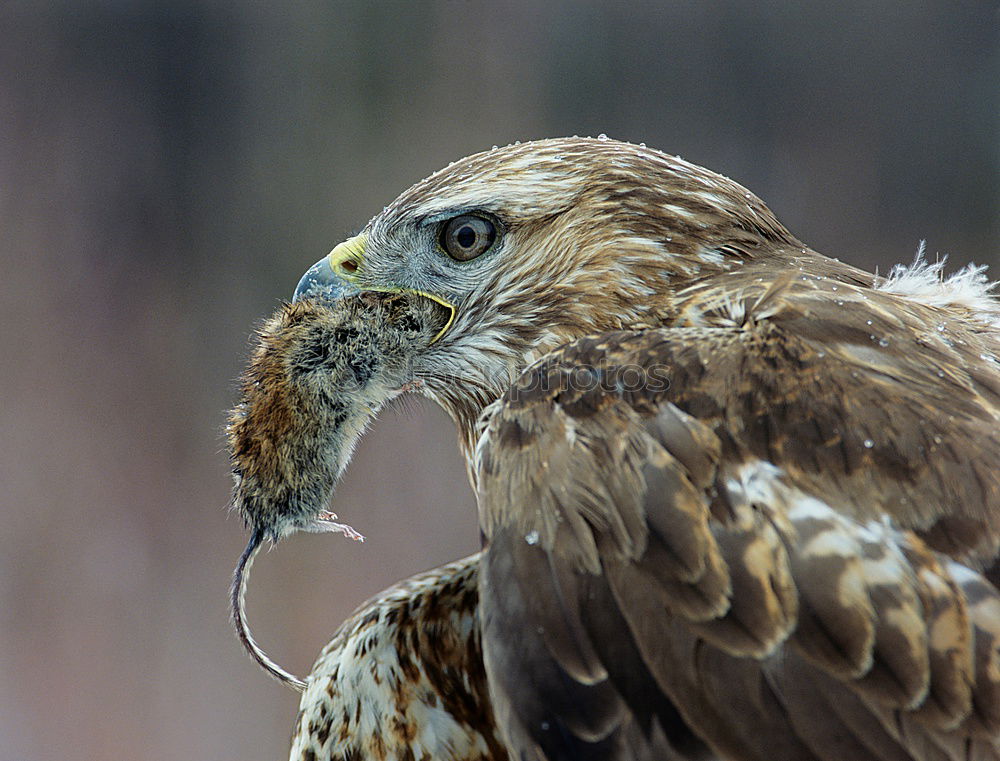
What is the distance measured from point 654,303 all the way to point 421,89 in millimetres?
2838

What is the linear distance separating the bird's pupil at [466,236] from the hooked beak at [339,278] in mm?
105

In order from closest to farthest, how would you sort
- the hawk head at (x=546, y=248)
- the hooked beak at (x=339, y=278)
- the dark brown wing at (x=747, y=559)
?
1. the dark brown wing at (x=747, y=559)
2. the hawk head at (x=546, y=248)
3. the hooked beak at (x=339, y=278)

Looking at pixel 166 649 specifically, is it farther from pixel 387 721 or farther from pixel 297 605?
pixel 387 721

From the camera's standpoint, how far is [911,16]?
4121 millimetres

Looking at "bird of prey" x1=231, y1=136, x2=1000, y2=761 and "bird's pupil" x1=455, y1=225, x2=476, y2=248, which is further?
"bird's pupil" x1=455, y1=225, x2=476, y2=248

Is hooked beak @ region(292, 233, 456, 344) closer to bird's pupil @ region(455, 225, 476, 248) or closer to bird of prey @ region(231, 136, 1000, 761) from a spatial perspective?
bird's pupil @ region(455, 225, 476, 248)

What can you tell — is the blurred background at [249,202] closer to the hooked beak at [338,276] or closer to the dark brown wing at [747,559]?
the hooked beak at [338,276]

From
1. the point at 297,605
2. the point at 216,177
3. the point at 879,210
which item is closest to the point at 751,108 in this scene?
the point at 879,210

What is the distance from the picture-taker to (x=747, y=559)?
0.92 m

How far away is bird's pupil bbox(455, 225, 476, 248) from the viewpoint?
1385 mm

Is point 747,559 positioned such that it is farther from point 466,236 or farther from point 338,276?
point 338,276

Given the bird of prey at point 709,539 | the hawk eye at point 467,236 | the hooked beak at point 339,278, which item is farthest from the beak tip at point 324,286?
the bird of prey at point 709,539

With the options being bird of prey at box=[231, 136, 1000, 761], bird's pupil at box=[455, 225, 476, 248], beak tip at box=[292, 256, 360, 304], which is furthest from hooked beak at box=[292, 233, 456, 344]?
bird of prey at box=[231, 136, 1000, 761]

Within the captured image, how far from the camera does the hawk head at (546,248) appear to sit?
1305 millimetres
